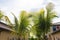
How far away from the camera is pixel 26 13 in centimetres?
2186

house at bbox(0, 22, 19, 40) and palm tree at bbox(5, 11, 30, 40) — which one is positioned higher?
palm tree at bbox(5, 11, 30, 40)

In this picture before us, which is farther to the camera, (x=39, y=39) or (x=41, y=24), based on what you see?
(x=39, y=39)

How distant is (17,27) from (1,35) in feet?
6.38

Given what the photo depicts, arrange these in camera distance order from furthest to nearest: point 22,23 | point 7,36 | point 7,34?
1. point 7,36
2. point 7,34
3. point 22,23

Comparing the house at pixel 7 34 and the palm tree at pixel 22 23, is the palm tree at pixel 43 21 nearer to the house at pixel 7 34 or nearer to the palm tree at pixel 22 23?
the palm tree at pixel 22 23

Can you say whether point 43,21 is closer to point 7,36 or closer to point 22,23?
point 22,23

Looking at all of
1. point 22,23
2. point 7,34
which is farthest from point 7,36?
point 22,23

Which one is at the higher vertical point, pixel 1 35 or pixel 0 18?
→ pixel 0 18

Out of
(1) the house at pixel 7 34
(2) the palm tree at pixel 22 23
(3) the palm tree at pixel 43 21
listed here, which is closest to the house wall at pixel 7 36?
(1) the house at pixel 7 34

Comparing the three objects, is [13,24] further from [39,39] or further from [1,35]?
[39,39]

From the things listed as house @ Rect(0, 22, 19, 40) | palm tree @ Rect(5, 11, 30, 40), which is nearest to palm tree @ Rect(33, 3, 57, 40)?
palm tree @ Rect(5, 11, 30, 40)

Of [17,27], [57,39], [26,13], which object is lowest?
[57,39]

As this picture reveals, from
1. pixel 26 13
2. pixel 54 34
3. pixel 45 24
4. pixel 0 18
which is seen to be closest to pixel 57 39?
pixel 54 34

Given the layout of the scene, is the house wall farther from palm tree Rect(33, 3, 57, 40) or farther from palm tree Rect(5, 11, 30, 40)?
palm tree Rect(33, 3, 57, 40)
